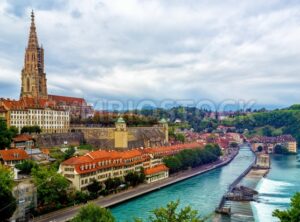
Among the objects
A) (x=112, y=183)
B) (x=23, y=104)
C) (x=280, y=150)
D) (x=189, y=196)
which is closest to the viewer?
(x=112, y=183)

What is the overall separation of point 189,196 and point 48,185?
12.4 m

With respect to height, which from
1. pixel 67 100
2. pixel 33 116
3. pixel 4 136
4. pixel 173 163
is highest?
pixel 67 100

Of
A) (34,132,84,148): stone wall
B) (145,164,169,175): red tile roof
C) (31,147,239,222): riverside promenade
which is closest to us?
(31,147,239,222): riverside promenade

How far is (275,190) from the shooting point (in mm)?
36312

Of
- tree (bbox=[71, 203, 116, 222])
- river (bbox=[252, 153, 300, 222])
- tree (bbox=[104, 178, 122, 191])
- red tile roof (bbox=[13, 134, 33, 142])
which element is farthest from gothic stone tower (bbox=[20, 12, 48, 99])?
tree (bbox=[71, 203, 116, 222])

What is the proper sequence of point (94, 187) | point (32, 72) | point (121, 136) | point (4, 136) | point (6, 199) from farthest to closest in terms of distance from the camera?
1. point (32, 72)
2. point (121, 136)
3. point (4, 136)
4. point (94, 187)
5. point (6, 199)

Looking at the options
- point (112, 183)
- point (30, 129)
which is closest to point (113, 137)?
point (30, 129)

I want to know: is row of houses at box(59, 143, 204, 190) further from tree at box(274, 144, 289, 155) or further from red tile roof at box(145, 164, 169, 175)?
tree at box(274, 144, 289, 155)

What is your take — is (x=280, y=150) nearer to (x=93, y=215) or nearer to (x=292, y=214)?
(x=292, y=214)

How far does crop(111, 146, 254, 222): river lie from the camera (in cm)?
2729

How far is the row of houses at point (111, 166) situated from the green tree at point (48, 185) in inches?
136

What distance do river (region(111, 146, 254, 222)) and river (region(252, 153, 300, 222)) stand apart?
3.08 meters

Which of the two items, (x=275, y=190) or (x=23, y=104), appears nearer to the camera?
(x=275, y=190)

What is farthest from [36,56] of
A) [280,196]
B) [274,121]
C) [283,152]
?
[274,121]
